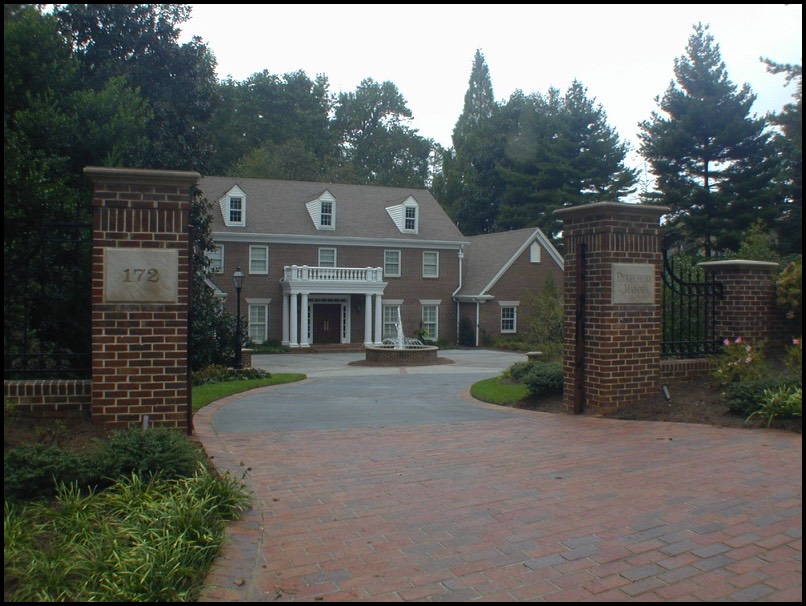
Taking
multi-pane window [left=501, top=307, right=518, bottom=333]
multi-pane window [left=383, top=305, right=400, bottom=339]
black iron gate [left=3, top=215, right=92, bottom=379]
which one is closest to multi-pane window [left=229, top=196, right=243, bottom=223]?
multi-pane window [left=383, top=305, right=400, bottom=339]

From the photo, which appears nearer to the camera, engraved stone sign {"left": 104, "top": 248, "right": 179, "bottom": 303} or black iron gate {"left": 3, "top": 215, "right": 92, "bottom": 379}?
engraved stone sign {"left": 104, "top": 248, "right": 179, "bottom": 303}

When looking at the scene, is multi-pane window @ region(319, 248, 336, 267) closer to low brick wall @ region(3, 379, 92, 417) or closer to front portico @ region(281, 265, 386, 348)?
front portico @ region(281, 265, 386, 348)

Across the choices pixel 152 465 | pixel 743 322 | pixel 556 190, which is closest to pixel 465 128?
pixel 556 190

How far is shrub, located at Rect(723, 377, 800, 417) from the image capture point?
8547 mm

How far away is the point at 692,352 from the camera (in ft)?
35.3

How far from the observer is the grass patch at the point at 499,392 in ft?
38.6

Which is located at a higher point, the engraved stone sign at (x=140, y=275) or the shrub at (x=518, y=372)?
the engraved stone sign at (x=140, y=275)

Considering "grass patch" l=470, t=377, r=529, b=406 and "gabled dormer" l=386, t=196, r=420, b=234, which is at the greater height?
"gabled dormer" l=386, t=196, r=420, b=234

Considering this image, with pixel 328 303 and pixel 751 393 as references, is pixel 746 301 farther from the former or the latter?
pixel 328 303

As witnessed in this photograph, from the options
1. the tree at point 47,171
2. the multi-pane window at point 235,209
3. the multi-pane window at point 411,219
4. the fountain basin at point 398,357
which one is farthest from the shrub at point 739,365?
the multi-pane window at point 411,219

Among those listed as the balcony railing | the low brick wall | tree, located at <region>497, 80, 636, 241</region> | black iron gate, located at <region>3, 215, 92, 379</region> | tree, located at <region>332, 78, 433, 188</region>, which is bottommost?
the low brick wall

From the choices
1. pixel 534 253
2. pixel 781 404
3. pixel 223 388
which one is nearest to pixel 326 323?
pixel 534 253

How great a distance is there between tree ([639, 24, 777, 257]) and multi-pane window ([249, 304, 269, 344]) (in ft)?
64.5

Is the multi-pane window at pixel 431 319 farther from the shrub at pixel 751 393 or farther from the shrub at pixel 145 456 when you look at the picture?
the shrub at pixel 145 456
